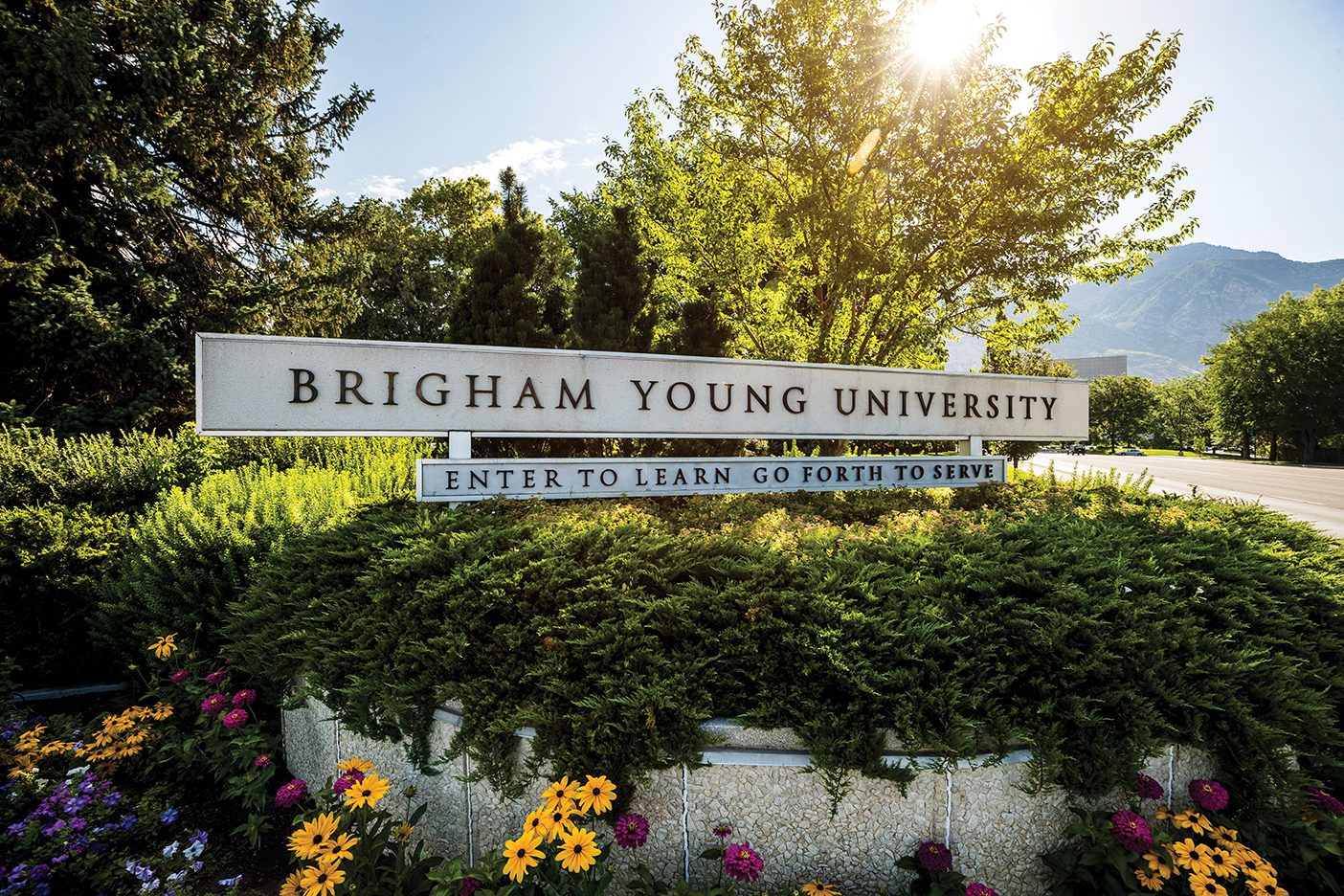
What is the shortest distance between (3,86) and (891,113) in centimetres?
1443

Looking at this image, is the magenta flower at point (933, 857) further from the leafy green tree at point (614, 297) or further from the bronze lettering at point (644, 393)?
the leafy green tree at point (614, 297)

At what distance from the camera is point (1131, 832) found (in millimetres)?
2232

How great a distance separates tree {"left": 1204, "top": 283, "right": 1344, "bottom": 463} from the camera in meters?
38.7

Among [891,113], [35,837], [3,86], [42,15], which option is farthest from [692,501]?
[42,15]

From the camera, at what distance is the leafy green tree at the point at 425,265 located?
23.6 m

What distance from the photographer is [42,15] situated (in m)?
11.4

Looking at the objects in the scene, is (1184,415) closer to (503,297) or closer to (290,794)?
(503,297)

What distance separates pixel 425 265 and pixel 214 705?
24.1 m

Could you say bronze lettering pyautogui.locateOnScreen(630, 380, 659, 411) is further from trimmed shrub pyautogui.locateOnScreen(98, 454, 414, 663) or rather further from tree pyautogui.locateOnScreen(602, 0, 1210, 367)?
tree pyautogui.locateOnScreen(602, 0, 1210, 367)

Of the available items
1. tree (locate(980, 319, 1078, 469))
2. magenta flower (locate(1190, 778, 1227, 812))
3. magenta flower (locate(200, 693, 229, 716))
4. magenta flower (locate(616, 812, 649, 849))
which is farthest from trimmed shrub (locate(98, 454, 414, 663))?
tree (locate(980, 319, 1078, 469))

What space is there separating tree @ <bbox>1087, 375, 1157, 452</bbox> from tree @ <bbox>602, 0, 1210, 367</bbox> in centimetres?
6836

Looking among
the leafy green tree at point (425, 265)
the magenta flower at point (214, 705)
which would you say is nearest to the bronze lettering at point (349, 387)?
the magenta flower at point (214, 705)

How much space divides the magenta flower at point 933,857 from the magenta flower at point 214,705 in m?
3.62

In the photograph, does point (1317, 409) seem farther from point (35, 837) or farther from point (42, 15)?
point (42, 15)
